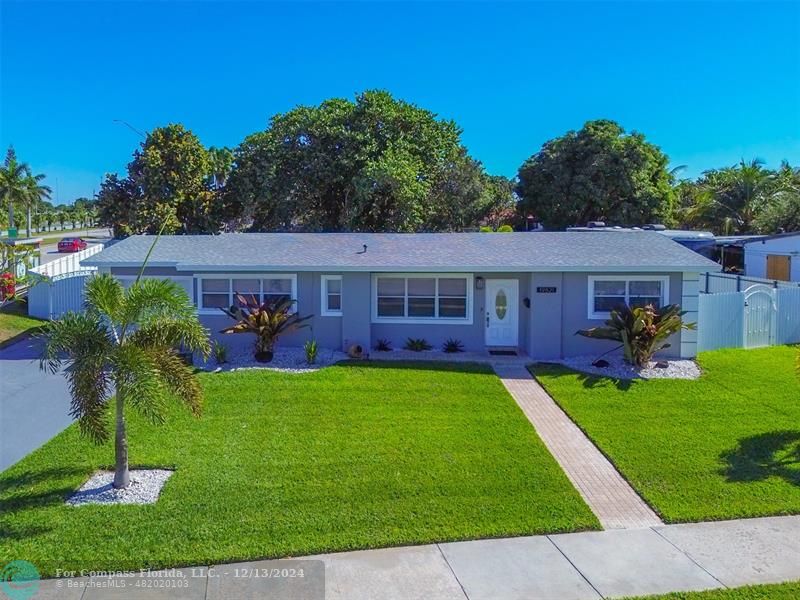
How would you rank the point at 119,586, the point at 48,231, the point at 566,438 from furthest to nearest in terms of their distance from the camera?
the point at 48,231 → the point at 566,438 → the point at 119,586

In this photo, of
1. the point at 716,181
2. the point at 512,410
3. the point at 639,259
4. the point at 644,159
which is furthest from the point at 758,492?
the point at 716,181

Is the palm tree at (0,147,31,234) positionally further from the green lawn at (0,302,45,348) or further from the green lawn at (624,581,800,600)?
the green lawn at (624,581,800,600)

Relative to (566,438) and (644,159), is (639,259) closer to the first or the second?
(566,438)

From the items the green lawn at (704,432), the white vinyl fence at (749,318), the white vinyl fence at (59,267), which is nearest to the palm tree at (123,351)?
the green lawn at (704,432)

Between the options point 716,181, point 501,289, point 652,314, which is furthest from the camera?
point 716,181

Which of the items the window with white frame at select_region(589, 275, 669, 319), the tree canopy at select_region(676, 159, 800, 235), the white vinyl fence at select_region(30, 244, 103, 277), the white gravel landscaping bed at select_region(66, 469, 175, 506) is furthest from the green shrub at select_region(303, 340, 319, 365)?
the tree canopy at select_region(676, 159, 800, 235)

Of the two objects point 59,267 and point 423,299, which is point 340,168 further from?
point 423,299

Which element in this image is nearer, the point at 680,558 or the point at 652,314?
the point at 680,558

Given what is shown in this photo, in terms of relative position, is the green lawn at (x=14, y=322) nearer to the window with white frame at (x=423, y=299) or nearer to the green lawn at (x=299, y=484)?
the green lawn at (x=299, y=484)
